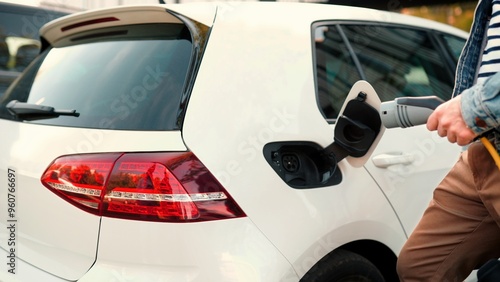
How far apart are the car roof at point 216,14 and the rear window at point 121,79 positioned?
1.7 inches

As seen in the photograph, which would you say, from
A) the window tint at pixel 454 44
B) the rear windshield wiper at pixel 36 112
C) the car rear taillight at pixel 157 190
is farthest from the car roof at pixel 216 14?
the window tint at pixel 454 44

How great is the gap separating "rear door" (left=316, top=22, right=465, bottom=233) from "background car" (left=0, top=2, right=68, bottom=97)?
371cm

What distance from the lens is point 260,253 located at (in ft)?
5.84

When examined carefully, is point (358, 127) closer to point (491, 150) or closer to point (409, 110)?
point (409, 110)

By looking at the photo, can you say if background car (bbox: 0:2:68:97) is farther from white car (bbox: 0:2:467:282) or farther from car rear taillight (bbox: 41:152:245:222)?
car rear taillight (bbox: 41:152:245:222)

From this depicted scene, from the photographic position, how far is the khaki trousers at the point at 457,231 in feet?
5.35

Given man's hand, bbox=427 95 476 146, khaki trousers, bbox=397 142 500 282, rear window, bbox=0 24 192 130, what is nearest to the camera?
man's hand, bbox=427 95 476 146

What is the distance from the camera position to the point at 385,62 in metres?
2.70

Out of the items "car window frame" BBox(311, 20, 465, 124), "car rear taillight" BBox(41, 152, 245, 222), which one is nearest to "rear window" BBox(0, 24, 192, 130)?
"car rear taillight" BBox(41, 152, 245, 222)

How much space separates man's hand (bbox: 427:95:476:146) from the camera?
137 centimetres

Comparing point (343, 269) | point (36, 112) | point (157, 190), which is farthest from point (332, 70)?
point (36, 112)

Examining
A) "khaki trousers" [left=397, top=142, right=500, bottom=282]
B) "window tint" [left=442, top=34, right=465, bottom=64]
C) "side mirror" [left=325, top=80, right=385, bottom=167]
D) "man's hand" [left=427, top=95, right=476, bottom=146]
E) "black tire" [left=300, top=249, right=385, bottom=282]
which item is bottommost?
"black tire" [left=300, top=249, right=385, bottom=282]

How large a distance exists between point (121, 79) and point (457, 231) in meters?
1.27

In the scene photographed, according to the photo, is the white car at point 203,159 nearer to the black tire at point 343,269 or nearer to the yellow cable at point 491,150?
the black tire at point 343,269
